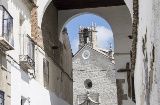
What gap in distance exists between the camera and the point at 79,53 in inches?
2276

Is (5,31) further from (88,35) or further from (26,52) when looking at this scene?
(88,35)

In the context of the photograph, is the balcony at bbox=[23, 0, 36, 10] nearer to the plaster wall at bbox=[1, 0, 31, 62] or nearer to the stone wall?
the plaster wall at bbox=[1, 0, 31, 62]

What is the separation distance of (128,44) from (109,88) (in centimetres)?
3013

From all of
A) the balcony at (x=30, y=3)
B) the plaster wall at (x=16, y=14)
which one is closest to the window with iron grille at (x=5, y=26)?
the plaster wall at (x=16, y=14)

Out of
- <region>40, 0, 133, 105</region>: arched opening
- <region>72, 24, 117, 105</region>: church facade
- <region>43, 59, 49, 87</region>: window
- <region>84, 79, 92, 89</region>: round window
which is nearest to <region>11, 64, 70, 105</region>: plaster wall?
<region>43, 59, 49, 87</region>: window

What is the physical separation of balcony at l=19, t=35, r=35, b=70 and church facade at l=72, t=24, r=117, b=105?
36.8 meters

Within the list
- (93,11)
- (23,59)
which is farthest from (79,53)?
(23,59)

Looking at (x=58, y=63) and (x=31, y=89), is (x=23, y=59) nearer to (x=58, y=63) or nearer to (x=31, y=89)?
(x=31, y=89)

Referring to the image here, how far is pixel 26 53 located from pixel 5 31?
3330mm

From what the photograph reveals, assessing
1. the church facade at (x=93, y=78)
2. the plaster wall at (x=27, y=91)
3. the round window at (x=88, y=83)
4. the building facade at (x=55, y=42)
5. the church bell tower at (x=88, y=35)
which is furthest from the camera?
the church bell tower at (x=88, y=35)

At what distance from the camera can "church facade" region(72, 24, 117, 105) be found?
177 ft

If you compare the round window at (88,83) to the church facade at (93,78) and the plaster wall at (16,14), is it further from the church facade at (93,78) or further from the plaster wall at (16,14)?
the plaster wall at (16,14)

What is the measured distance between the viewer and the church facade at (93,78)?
53.9 metres

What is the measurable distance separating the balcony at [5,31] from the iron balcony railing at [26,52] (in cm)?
213
